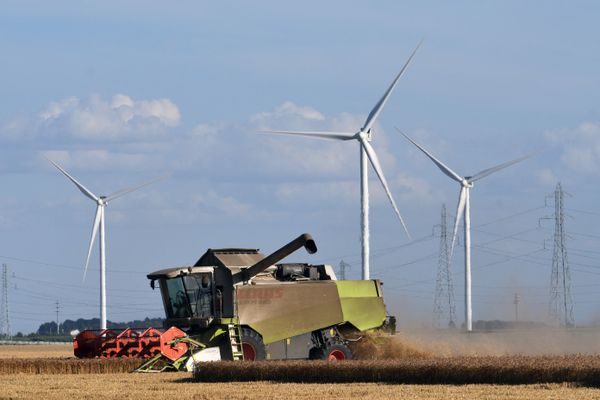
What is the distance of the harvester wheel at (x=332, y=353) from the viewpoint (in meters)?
48.0

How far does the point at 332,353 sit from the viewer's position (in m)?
48.2

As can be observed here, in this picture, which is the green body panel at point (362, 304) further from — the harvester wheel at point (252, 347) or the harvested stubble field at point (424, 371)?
the harvested stubble field at point (424, 371)

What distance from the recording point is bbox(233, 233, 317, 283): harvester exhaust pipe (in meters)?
47.6

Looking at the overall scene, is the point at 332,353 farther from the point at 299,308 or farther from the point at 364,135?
the point at 364,135

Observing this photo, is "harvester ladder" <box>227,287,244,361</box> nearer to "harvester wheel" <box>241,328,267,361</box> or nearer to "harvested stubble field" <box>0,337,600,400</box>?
"harvester wheel" <box>241,328,267,361</box>

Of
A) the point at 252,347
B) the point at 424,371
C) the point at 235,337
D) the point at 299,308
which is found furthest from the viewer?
the point at 299,308

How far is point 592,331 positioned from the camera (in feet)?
182

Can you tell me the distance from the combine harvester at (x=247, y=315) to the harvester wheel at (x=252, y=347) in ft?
0.12

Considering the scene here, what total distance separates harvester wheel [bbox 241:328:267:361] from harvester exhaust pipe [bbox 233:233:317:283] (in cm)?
213

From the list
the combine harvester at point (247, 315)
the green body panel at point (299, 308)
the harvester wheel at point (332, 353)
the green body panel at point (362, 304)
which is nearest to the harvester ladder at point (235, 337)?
the combine harvester at point (247, 315)

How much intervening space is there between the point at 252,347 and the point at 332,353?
3047mm

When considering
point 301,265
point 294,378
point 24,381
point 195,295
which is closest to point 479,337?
point 301,265

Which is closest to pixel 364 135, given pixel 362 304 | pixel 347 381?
pixel 362 304

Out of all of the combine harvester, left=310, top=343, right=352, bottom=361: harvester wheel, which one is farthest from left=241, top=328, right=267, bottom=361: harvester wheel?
left=310, top=343, right=352, bottom=361: harvester wheel
